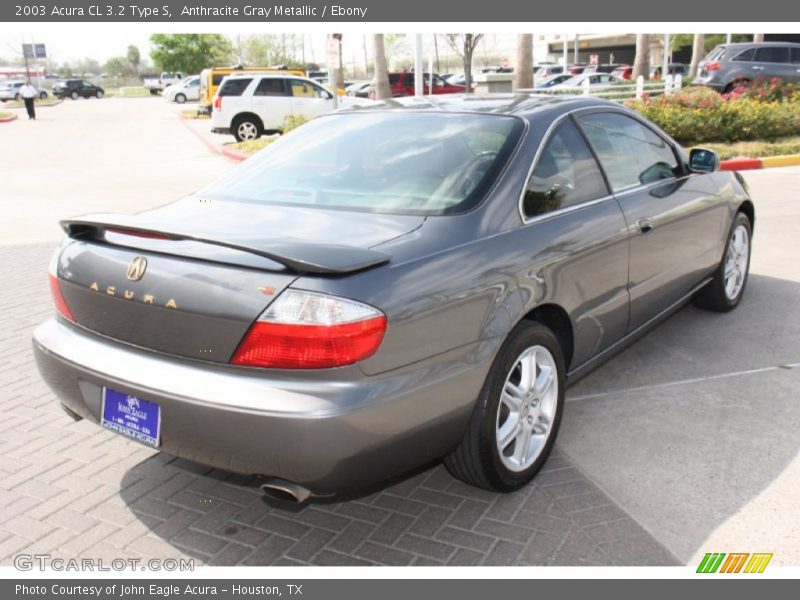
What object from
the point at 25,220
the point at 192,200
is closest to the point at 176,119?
the point at 25,220

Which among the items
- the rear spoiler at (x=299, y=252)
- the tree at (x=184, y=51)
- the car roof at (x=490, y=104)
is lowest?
the rear spoiler at (x=299, y=252)

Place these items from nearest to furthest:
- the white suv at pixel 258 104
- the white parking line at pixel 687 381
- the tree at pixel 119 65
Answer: the white parking line at pixel 687 381 → the white suv at pixel 258 104 → the tree at pixel 119 65

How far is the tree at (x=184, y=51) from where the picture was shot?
6981cm

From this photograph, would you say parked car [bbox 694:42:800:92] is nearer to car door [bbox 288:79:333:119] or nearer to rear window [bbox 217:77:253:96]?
car door [bbox 288:79:333:119]

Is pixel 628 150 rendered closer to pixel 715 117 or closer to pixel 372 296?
pixel 372 296

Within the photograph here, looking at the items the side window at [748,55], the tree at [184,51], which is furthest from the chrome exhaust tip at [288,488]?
the tree at [184,51]

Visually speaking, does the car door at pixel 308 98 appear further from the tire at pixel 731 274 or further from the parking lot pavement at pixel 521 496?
the parking lot pavement at pixel 521 496

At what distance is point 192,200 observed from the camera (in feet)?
11.9

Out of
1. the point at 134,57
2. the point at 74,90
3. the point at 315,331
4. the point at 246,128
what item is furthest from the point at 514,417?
the point at 134,57

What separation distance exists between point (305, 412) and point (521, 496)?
1255 mm

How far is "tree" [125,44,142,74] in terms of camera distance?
12097cm

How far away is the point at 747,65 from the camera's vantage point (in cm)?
2122

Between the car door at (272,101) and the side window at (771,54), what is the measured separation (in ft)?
43.3

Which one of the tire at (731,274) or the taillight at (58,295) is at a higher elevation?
the taillight at (58,295)
